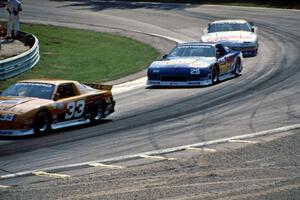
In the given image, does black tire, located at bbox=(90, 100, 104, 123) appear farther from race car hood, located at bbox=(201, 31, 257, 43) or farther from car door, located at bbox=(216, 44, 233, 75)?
race car hood, located at bbox=(201, 31, 257, 43)

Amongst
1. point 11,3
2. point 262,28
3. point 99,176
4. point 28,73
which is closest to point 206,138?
point 99,176

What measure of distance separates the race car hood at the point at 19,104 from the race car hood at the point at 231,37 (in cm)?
1465

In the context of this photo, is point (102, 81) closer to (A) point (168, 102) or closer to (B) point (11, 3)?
(A) point (168, 102)

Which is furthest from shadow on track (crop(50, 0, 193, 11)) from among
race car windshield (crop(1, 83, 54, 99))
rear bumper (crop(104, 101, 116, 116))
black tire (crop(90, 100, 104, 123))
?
race car windshield (crop(1, 83, 54, 99))

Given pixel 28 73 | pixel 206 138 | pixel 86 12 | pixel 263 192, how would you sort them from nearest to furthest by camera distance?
pixel 263 192
pixel 206 138
pixel 28 73
pixel 86 12

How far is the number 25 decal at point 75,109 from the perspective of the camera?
15656 millimetres

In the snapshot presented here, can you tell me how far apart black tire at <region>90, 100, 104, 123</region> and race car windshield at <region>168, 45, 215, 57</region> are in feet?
22.6

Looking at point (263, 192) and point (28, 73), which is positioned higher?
point (263, 192)

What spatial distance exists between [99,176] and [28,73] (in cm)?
1454

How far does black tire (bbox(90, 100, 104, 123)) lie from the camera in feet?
54.2

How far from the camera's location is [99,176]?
1066 cm

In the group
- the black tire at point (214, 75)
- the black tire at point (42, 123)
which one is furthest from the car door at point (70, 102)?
the black tire at point (214, 75)

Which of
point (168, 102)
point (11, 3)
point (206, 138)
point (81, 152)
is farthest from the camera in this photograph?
point (11, 3)

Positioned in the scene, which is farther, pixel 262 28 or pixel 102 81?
pixel 262 28
